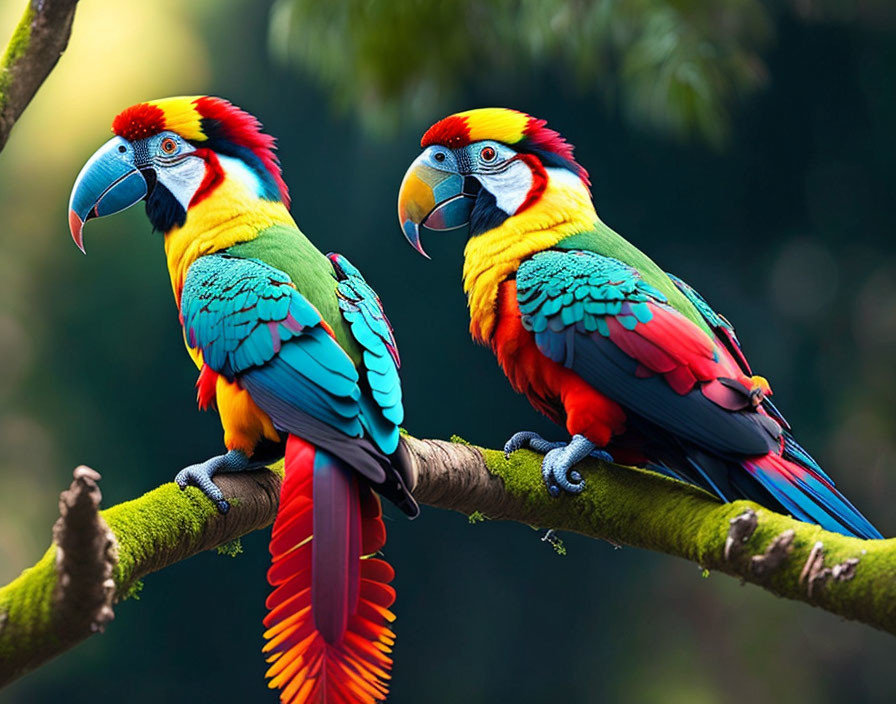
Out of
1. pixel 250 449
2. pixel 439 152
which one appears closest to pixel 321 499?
pixel 250 449

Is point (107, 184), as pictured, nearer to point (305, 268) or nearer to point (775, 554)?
point (305, 268)

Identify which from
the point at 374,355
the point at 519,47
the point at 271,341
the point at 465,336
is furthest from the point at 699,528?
the point at 465,336

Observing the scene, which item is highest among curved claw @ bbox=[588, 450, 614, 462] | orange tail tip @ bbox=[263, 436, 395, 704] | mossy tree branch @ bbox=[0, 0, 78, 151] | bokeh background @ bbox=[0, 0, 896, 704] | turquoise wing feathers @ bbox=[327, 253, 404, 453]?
mossy tree branch @ bbox=[0, 0, 78, 151]

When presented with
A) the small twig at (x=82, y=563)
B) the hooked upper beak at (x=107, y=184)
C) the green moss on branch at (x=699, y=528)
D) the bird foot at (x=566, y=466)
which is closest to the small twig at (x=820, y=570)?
the green moss on branch at (x=699, y=528)

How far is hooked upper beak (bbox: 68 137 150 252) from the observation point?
129 centimetres

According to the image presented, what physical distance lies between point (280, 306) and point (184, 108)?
0.36m

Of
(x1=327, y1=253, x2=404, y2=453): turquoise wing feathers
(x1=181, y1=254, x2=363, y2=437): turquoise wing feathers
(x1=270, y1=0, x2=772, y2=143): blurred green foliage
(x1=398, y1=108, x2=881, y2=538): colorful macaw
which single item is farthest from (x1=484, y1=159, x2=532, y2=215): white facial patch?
(x1=270, y1=0, x2=772, y2=143): blurred green foliage

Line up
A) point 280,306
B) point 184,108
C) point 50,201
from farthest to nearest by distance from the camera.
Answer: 1. point 50,201
2. point 184,108
3. point 280,306

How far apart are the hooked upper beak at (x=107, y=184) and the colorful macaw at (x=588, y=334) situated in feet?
1.24

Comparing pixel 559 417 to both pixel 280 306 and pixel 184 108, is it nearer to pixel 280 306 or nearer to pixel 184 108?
pixel 280 306

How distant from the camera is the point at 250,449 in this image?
1.18 meters

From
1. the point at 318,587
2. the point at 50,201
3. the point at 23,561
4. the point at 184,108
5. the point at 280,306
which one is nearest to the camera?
the point at 318,587

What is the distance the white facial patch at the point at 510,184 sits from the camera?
1.36m

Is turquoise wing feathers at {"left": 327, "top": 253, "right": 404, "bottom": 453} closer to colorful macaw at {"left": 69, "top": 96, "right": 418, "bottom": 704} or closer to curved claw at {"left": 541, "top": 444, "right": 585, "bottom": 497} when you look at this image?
colorful macaw at {"left": 69, "top": 96, "right": 418, "bottom": 704}
